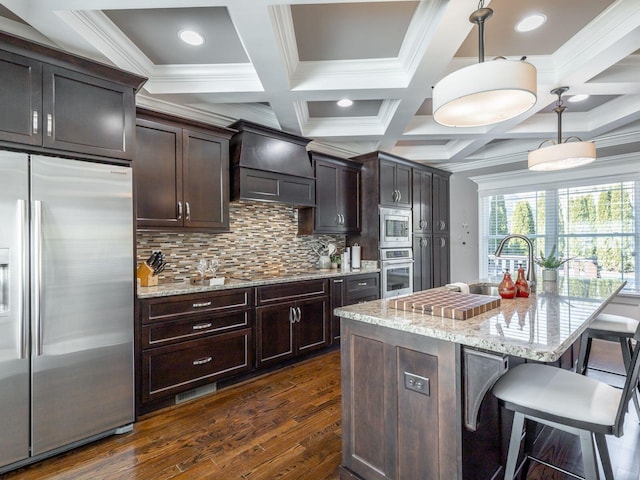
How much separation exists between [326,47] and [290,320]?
2.46 m

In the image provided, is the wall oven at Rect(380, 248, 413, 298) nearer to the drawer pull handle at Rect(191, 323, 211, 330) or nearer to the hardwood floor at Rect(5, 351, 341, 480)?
the hardwood floor at Rect(5, 351, 341, 480)

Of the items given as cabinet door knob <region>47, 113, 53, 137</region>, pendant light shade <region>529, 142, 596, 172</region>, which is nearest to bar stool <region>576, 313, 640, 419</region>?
pendant light shade <region>529, 142, 596, 172</region>

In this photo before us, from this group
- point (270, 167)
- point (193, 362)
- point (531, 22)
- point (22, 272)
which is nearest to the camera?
point (22, 272)

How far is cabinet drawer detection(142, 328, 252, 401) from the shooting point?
2416 millimetres

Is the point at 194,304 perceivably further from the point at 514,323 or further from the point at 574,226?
the point at 574,226

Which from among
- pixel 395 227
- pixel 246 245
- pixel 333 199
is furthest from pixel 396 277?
pixel 246 245

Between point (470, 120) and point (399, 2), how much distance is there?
0.91m

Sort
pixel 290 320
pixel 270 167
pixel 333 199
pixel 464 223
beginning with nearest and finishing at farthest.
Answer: pixel 290 320 → pixel 270 167 → pixel 333 199 → pixel 464 223

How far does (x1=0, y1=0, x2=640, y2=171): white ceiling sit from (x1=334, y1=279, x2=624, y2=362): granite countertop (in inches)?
66.4

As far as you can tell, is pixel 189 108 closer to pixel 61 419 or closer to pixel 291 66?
pixel 291 66

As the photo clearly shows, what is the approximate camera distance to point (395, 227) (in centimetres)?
456

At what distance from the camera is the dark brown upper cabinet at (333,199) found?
404 cm

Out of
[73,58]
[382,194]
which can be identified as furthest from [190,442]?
[382,194]

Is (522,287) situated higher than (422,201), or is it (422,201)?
(422,201)
